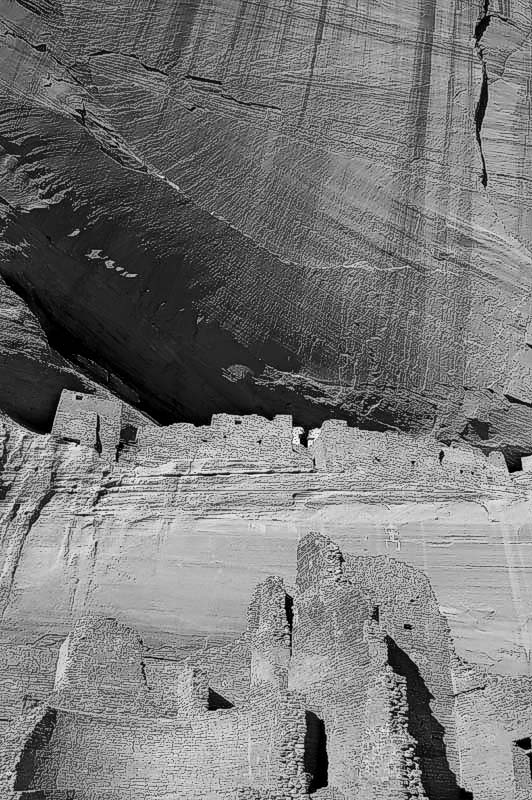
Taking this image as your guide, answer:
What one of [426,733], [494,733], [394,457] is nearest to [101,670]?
[426,733]

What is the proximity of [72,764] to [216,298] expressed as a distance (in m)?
9.04

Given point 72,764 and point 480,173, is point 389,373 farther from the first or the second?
point 72,764

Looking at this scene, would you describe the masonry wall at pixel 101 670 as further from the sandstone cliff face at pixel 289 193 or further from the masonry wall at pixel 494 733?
the sandstone cliff face at pixel 289 193

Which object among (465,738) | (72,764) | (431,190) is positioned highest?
(431,190)

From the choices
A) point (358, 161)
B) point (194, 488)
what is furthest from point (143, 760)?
point (358, 161)

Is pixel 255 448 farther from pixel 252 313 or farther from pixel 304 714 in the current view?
pixel 304 714

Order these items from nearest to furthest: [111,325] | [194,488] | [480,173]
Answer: [194,488]
[480,173]
[111,325]

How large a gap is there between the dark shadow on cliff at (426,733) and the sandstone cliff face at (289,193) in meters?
7.74

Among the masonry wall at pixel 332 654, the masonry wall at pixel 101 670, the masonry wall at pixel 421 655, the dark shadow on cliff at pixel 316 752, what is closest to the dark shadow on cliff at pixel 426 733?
the masonry wall at pixel 421 655

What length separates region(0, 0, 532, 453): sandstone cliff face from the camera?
1617cm

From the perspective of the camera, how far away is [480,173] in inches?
670

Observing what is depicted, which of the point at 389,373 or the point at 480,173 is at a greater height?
the point at 480,173

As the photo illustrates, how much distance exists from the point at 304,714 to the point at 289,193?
9.52 m

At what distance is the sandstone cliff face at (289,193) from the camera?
16172 mm
